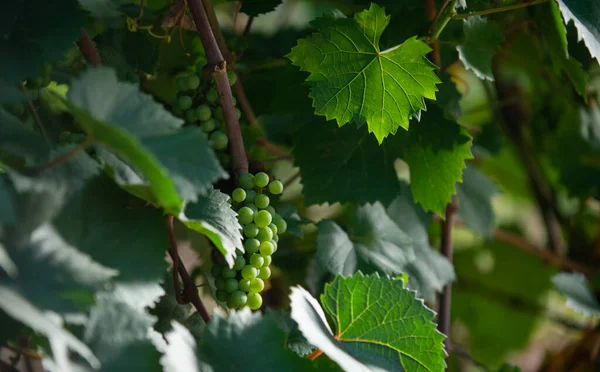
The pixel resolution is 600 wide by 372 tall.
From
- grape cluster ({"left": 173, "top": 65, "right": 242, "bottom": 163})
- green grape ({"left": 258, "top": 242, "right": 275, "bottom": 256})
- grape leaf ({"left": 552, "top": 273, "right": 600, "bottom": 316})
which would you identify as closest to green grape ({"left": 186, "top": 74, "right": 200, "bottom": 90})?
grape cluster ({"left": 173, "top": 65, "right": 242, "bottom": 163})

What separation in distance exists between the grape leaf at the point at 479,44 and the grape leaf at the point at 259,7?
29cm

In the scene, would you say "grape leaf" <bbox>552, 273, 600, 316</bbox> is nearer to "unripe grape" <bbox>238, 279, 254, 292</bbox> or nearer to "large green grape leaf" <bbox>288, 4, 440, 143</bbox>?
"large green grape leaf" <bbox>288, 4, 440, 143</bbox>

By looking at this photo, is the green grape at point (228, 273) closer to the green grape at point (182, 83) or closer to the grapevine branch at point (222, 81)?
the grapevine branch at point (222, 81)

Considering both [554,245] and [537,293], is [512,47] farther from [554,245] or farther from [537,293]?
[537,293]

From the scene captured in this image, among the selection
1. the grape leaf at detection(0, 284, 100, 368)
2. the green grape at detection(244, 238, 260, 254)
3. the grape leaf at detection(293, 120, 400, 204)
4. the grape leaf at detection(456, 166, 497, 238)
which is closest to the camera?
the grape leaf at detection(0, 284, 100, 368)

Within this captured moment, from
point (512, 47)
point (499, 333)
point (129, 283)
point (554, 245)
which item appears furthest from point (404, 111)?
point (499, 333)

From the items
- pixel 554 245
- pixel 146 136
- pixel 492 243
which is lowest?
pixel 492 243

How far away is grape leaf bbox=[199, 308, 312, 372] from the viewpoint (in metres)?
0.59

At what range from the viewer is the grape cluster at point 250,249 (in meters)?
0.70

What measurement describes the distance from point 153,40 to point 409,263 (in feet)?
1.74

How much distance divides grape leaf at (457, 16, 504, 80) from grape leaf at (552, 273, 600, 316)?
0.49m

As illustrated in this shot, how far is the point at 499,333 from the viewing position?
5.98 ft

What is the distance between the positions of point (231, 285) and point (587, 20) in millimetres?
595

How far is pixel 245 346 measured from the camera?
596mm
